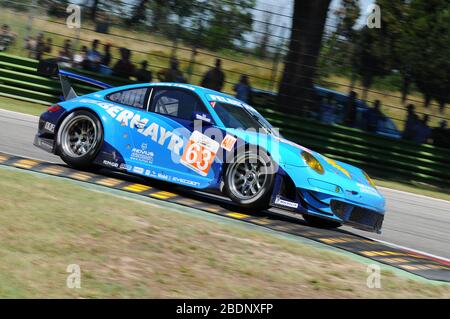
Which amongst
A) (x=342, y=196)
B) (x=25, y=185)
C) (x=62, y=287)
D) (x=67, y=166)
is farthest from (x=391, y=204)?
(x=62, y=287)

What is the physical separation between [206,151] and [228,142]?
257 mm

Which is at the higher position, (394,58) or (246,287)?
(394,58)

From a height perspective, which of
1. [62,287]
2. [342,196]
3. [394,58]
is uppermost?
[394,58]

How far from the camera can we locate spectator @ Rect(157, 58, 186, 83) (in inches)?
650

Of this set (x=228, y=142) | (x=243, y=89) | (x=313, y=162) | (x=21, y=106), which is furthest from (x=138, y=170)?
(x=21, y=106)

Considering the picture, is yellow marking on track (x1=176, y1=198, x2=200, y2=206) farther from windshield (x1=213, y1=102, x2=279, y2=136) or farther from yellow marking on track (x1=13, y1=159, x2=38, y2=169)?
yellow marking on track (x1=13, y1=159, x2=38, y2=169)

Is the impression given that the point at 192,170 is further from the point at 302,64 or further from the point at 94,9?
the point at 94,9

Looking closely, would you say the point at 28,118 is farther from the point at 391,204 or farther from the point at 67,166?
the point at 391,204

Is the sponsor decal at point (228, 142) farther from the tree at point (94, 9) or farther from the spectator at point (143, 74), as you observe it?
the tree at point (94, 9)

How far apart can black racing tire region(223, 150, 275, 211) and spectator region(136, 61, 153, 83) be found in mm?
9013

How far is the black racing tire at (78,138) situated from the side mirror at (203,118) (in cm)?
111

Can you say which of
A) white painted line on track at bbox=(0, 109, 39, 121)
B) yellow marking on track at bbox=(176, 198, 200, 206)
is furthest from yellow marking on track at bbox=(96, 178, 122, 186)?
white painted line on track at bbox=(0, 109, 39, 121)

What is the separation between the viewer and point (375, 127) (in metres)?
16.3

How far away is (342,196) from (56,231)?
312cm
